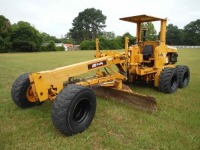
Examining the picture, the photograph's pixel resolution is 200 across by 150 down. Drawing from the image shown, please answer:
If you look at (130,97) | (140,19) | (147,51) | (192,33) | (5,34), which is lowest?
(130,97)

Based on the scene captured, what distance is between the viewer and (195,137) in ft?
15.7

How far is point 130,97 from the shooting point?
6457 millimetres

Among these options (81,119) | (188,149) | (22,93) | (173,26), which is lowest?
(188,149)

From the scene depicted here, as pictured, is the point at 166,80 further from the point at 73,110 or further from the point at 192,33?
the point at 192,33

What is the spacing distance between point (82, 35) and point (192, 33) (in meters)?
47.2

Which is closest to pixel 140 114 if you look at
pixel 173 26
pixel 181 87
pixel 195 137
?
pixel 195 137

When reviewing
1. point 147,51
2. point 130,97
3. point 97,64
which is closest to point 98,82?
point 97,64

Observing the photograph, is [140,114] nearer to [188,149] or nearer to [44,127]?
[188,149]

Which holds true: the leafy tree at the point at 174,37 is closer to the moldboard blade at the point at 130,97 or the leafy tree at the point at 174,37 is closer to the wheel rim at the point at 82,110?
the moldboard blade at the point at 130,97

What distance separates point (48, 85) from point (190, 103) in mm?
4201

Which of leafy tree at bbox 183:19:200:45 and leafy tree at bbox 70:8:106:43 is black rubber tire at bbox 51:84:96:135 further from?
leafy tree at bbox 183:19:200:45

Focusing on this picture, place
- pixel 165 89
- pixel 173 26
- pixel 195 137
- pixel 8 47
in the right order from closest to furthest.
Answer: pixel 195 137 < pixel 165 89 < pixel 8 47 < pixel 173 26

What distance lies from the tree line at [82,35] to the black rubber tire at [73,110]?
140ft

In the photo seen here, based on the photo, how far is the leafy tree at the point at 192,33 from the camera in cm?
10000
